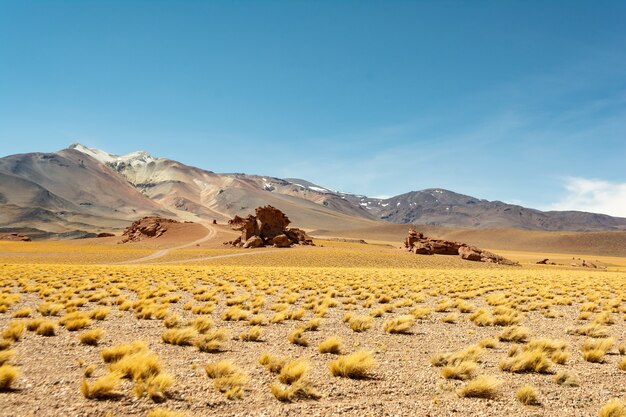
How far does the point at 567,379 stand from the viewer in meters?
7.07

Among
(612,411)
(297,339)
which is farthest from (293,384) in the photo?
(612,411)

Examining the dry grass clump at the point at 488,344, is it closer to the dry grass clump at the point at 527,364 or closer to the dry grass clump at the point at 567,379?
the dry grass clump at the point at 527,364

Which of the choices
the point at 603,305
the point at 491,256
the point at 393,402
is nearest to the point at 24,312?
the point at 393,402

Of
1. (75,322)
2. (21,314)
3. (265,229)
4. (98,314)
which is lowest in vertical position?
(21,314)

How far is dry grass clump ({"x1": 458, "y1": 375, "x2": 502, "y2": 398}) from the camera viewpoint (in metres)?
6.34

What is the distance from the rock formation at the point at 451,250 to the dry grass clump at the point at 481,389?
172 feet

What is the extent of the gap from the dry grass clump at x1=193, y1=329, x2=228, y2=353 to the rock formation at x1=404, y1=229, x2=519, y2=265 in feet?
170

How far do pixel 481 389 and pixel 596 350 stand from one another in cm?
410

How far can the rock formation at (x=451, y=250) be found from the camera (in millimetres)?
56000

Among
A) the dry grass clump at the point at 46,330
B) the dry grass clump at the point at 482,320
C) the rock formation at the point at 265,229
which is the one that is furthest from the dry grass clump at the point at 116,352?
the rock formation at the point at 265,229

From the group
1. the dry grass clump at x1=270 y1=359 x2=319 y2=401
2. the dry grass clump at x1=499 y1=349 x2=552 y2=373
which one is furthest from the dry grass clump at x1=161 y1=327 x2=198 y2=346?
the dry grass clump at x1=499 y1=349 x2=552 y2=373

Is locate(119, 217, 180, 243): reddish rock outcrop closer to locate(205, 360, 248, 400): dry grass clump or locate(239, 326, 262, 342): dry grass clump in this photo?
locate(239, 326, 262, 342): dry grass clump

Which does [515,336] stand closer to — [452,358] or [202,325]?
[452,358]

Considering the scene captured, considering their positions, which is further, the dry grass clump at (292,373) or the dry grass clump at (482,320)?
the dry grass clump at (482,320)
